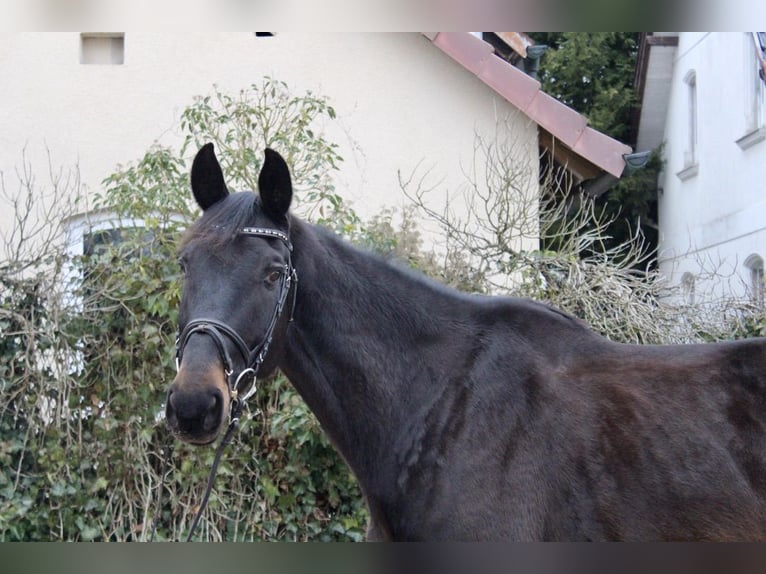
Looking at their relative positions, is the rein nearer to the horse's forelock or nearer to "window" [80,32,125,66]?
the horse's forelock

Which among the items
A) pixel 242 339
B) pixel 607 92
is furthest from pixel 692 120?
pixel 242 339

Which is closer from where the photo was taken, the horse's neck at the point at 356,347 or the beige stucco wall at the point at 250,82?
the horse's neck at the point at 356,347

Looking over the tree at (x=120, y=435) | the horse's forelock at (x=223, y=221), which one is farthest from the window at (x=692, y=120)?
the horse's forelock at (x=223, y=221)

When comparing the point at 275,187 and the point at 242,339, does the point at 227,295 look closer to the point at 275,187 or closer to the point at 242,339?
the point at 242,339

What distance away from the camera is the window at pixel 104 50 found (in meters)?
10.1

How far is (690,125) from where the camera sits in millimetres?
16906

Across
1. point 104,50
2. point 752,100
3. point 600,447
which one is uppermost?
point 752,100

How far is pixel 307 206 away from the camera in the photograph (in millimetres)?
7488

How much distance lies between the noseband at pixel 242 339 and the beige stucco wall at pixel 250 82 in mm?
6539

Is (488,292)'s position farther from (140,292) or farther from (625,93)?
(625,93)

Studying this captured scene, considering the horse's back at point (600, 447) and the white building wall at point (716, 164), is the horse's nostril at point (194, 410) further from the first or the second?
the white building wall at point (716, 164)

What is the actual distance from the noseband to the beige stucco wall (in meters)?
6.54

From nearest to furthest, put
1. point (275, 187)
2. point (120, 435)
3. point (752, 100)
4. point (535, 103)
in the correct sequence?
point (275, 187)
point (120, 435)
point (535, 103)
point (752, 100)

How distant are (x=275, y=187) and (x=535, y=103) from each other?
732 centimetres
